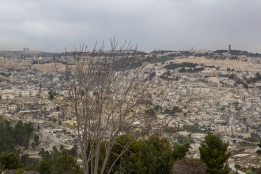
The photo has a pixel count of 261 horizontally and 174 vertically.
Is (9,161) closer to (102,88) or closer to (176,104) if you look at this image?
(102,88)

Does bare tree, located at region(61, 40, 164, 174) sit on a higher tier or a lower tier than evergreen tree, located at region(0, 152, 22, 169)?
higher

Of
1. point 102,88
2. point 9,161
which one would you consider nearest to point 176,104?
point 9,161

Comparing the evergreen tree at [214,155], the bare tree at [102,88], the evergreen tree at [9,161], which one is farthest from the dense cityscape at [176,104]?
the evergreen tree at [9,161]

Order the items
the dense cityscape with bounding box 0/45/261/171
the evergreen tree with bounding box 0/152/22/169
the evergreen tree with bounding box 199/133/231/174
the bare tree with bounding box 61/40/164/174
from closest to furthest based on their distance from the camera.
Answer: the bare tree with bounding box 61/40/164/174
the dense cityscape with bounding box 0/45/261/171
the evergreen tree with bounding box 199/133/231/174
the evergreen tree with bounding box 0/152/22/169

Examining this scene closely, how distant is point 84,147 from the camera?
5273 millimetres

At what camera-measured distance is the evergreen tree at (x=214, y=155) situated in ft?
35.3

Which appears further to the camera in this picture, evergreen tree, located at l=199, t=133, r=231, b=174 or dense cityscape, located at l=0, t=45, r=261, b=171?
evergreen tree, located at l=199, t=133, r=231, b=174

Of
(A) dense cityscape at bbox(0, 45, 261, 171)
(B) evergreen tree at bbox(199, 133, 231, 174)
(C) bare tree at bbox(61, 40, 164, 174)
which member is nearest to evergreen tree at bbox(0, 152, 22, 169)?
(A) dense cityscape at bbox(0, 45, 261, 171)

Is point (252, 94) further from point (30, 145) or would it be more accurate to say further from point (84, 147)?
point (84, 147)

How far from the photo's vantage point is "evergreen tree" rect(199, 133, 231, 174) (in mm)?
10758

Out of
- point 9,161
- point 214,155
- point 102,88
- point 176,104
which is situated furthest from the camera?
point 176,104

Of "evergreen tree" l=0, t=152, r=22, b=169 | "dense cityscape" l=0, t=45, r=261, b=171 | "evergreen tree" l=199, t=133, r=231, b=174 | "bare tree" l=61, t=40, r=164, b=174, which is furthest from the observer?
"evergreen tree" l=0, t=152, r=22, b=169

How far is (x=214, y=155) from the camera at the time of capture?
1092 cm

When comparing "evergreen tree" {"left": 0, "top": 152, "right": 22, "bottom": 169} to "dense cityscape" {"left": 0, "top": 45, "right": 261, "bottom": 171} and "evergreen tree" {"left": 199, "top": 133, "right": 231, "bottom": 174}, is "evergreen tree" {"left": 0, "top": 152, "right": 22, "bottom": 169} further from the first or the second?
"evergreen tree" {"left": 199, "top": 133, "right": 231, "bottom": 174}
